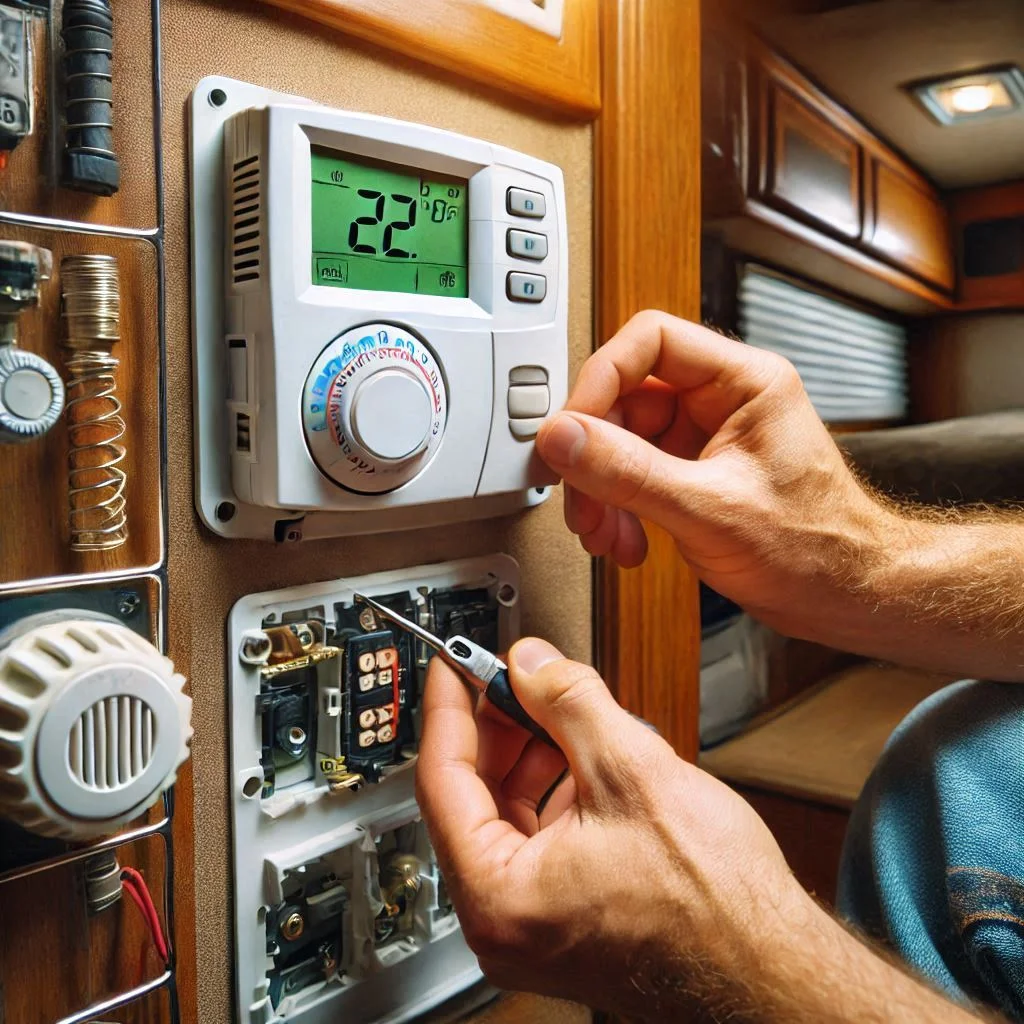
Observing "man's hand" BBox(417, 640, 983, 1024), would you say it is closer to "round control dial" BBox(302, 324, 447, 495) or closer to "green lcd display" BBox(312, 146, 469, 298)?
"round control dial" BBox(302, 324, 447, 495)

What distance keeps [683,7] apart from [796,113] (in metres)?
0.28

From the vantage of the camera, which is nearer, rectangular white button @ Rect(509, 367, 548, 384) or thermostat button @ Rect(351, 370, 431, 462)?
thermostat button @ Rect(351, 370, 431, 462)

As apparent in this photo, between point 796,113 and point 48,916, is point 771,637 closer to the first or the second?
point 796,113

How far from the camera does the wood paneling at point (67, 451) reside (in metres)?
0.40

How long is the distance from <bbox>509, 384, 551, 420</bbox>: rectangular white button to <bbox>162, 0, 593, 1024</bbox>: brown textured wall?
0.35ft

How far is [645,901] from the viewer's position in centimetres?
45

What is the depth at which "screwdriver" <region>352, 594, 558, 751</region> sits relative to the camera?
1.75 ft

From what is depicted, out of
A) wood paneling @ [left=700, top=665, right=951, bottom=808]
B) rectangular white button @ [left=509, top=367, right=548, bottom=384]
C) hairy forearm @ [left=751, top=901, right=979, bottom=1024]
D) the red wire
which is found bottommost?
wood paneling @ [left=700, top=665, right=951, bottom=808]

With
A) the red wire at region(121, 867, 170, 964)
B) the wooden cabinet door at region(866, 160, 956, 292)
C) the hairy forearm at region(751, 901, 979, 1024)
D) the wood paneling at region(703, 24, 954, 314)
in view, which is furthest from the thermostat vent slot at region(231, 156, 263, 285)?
the wooden cabinet door at region(866, 160, 956, 292)

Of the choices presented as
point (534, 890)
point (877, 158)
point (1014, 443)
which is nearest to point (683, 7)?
point (877, 158)

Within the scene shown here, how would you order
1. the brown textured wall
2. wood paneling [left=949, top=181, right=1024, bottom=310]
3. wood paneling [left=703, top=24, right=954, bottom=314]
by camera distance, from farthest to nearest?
wood paneling [left=949, top=181, right=1024, bottom=310]
wood paneling [left=703, top=24, right=954, bottom=314]
the brown textured wall

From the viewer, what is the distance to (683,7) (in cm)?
76

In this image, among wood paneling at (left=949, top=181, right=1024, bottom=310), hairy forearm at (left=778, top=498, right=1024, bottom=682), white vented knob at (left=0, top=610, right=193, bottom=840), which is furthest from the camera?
wood paneling at (left=949, top=181, right=1024, bottom=310)

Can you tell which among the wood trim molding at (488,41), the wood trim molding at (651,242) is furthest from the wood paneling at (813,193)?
the wood trim molding at (488,41)
